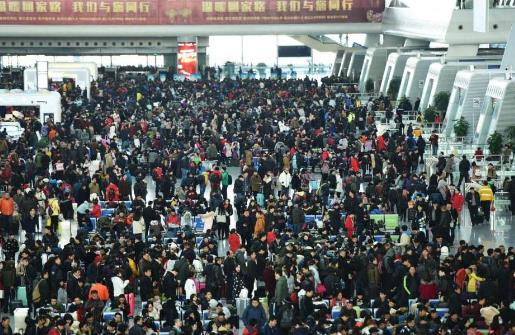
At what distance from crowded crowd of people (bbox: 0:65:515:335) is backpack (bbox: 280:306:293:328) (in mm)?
24

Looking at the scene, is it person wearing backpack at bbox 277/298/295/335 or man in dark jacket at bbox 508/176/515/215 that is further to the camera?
man in dark jacket at bbox 508/176/515/215

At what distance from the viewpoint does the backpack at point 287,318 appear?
2052cm

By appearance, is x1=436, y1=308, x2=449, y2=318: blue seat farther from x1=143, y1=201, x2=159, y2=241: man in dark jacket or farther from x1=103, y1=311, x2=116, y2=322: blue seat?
x1=143, y1=201, x2=159, y2=241: man in dark jacket

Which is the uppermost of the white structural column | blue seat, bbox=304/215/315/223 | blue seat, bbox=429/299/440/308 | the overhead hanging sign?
the white structural column

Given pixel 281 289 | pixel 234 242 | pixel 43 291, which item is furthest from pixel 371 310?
pixel 234 242

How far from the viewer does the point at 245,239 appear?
28172 millimetres

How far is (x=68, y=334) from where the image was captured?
2009 cm

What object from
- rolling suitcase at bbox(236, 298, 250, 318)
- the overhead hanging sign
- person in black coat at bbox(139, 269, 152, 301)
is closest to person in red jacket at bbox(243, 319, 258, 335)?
rolling suitcase at bbox(236, 298, 250, 318)

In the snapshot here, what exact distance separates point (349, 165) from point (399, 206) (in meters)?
5.13

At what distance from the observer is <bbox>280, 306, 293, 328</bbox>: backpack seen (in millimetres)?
20516

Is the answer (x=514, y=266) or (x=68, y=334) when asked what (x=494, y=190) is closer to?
(x=514, y=266)

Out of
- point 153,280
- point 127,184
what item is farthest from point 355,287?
point 127,184

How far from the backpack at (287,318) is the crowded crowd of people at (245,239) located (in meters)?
0.02

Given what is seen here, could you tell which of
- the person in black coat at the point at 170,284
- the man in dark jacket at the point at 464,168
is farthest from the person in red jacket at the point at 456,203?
the person in black coat at the point at 170,284
